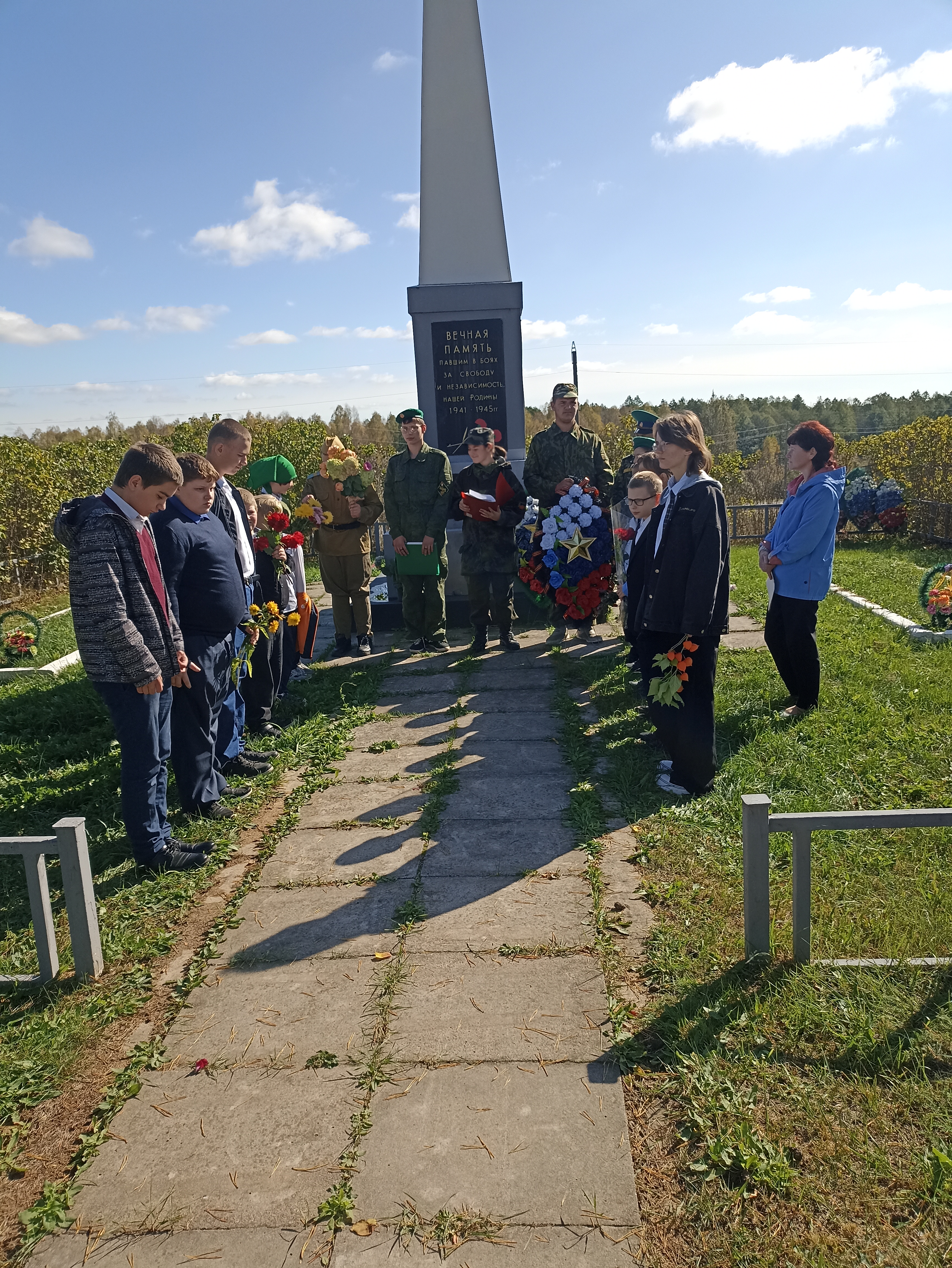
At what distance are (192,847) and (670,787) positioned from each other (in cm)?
240

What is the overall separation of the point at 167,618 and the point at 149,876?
A: 3.80ft

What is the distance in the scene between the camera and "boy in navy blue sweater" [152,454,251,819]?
13.4ft

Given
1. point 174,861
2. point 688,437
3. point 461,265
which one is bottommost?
point 174,861

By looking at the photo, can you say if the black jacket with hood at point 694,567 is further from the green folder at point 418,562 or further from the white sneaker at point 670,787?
the green folder at point 418,562

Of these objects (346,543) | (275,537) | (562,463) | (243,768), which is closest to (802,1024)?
(243,768)

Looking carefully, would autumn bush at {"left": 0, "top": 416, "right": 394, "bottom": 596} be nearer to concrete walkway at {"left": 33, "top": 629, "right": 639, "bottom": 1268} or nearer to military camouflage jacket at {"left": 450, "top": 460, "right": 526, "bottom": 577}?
military camouflage jacket at {"left": 450, "top": 460, "right": 526, "bottom": 577}

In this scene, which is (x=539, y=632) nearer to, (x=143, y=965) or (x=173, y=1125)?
(x=143, y=965)

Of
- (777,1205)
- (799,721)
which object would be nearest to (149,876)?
(777,1205)

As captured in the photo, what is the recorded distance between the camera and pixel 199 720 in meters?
4.26

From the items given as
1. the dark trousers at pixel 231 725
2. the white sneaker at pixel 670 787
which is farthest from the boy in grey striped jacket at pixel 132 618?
the white sneaker at pixel 670 787

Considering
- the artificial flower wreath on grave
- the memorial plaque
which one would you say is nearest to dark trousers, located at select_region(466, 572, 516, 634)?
the artificial flower wreath on grave

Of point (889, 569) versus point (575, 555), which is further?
point (889, 569)

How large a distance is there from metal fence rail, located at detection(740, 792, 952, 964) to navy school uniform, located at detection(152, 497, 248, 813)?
2653mm

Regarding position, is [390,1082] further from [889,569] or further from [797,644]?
[889,569]
